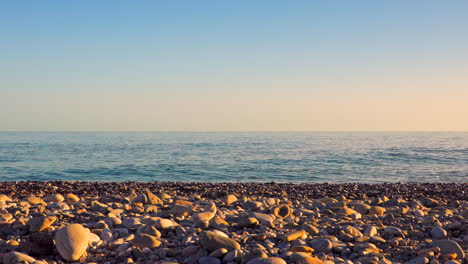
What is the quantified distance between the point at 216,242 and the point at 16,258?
2.11 meters

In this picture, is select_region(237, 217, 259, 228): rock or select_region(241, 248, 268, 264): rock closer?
select_region(241, 248, 268, 264): rock

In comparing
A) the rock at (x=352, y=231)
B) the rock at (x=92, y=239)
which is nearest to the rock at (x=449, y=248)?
the rock at (x=352, y=231)

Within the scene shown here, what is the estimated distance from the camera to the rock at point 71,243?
4398mm

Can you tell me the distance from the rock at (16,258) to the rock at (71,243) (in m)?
0.32

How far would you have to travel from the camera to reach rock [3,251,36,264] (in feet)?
13.6

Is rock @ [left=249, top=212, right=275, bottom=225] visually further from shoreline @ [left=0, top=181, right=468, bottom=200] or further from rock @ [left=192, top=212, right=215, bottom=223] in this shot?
shoreline @ [left=0, top=181, right=468, bottom=200]

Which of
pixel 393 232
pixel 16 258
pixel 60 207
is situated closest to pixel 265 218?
pixel 393 232

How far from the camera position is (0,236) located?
5.30 m

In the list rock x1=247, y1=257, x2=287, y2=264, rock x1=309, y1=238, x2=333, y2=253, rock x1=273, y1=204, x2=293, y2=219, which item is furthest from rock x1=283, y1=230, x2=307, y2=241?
rock x1=273, y1=204, x2=293, y2=219

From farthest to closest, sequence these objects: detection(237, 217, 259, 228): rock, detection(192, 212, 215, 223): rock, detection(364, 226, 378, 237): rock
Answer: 1. detection(192, 212, 215, 223): rock
2. detection(237, 217, 259, 228): rock
3. detection(364, 226, 378, 237): rock

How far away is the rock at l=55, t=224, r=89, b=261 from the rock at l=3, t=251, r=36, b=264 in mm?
315

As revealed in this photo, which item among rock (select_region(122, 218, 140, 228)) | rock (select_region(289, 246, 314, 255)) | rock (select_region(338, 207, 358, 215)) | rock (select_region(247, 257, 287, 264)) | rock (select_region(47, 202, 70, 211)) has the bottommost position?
rock (select_region(47, 202, 70, 211))

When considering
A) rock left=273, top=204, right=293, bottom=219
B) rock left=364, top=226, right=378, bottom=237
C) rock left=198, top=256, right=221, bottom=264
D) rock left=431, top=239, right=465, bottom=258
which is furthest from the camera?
rock left=273, top=204, right=293, bottom=219

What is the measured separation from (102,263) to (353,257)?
2828 millimetres
